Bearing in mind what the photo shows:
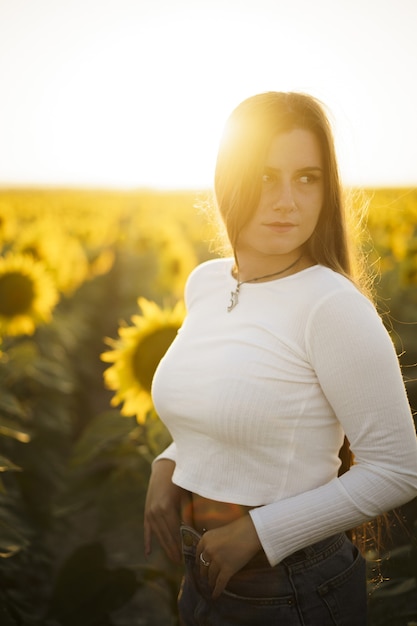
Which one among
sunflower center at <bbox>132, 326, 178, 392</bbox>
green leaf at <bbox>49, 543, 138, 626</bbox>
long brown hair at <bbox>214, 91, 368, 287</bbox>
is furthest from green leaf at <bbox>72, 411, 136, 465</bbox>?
long brown hair at <bbox>214, 91, 368, 287</bbox>

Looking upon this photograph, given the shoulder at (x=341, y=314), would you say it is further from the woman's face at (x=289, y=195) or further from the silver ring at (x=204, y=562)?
the silver ring at (x=204, y=562)

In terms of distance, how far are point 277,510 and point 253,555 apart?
0.52 ft

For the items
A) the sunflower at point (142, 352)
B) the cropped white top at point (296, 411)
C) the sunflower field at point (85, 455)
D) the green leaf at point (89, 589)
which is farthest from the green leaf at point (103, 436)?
the cropped white top at point (296, 411)

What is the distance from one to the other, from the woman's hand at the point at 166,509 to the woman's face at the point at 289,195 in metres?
0.84

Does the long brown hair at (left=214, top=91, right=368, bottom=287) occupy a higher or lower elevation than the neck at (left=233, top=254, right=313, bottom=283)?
higher

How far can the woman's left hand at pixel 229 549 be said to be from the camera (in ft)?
5.69

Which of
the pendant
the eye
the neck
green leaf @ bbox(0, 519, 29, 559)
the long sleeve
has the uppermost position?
the eye

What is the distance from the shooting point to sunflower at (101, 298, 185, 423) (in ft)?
12.6

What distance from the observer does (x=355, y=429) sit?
1.66m

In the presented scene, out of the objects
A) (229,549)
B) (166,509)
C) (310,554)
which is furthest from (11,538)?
(310,554)

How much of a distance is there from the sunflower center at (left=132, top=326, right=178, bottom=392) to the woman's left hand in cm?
209

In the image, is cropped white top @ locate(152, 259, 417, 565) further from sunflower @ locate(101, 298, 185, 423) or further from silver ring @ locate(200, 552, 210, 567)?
sunflower @ locate(101, 298, 185, 423)

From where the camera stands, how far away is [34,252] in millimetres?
7891

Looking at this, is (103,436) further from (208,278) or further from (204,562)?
(204,562)
